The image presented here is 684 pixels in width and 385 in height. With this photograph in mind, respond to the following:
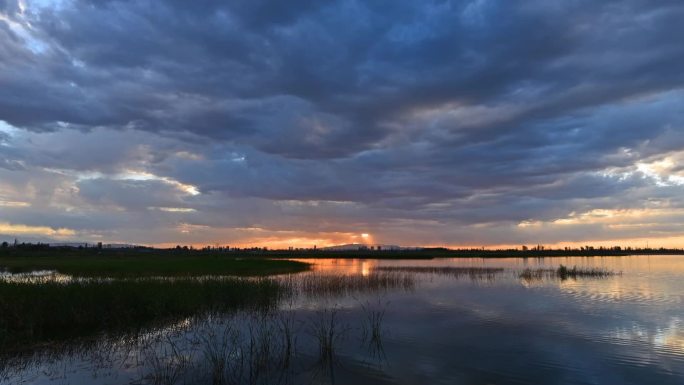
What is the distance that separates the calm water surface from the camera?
42.4 ft

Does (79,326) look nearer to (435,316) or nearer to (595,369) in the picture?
(435,316)

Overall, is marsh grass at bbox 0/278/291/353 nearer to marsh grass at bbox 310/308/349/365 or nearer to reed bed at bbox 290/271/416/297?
marsh grass at bbox 310/308/349/365

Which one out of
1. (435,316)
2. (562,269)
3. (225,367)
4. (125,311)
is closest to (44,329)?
(125,311)

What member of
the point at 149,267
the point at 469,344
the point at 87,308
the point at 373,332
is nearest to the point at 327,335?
the point at 373,332

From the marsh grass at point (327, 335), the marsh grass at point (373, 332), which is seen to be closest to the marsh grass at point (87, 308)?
the marsh grass at point (327, 335)

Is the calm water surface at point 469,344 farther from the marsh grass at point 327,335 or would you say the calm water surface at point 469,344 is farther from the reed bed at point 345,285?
the reed bed at point 345,285

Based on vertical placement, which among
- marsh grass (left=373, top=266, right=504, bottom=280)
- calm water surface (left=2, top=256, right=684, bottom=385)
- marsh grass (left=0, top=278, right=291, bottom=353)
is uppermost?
marsh grass (left=0, top=278, right=291, bottom=353)

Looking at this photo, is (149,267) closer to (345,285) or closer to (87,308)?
(345,285)

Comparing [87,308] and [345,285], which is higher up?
[87,308]

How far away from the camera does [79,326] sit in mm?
18609

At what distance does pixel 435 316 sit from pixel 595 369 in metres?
10.1

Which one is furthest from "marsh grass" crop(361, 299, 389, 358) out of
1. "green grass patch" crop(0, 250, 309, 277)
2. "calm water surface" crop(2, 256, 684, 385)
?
"green grass patch" crop(0, 250, 309, 277)

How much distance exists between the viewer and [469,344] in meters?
17.0

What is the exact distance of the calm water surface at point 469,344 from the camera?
12922 mm
